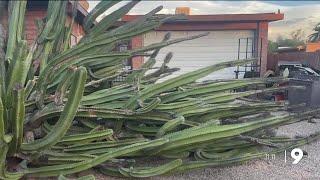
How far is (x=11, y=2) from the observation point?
18.3 ft

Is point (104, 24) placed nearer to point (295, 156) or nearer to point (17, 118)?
point (17, 118)

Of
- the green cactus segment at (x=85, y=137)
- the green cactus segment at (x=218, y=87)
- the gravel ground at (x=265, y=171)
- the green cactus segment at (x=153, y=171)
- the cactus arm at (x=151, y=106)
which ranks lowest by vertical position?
the gravel ground at (x=265, y=171)

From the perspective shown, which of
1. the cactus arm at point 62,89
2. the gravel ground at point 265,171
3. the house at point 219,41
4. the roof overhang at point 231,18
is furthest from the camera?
the house at point 219,41

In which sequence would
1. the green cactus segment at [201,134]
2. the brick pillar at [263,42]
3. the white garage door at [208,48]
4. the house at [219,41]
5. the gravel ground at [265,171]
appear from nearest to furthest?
1. the green cactus segment at [201,134]
2. the gravel ground at [265,171]
3. the house at [219,41]
4. the brick pillar at [263,42]
5. the white garage door at [208,48]

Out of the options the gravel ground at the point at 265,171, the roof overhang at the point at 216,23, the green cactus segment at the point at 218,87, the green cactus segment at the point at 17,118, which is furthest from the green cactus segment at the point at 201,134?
the roof overhang at the point at 216,23

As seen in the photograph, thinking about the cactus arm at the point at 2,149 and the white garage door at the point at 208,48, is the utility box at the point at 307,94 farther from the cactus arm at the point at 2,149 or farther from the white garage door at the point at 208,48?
the white garage door at the point at 208,48

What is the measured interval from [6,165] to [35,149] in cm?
34

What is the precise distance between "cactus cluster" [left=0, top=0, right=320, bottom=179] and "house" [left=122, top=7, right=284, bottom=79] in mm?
14505

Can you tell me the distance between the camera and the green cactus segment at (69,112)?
4020mm

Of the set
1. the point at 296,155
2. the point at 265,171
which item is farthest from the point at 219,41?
the point at 265,171

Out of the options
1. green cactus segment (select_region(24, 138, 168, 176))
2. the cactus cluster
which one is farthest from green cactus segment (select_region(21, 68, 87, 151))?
green cactus segment (select_region(24, 138, 168, 176))

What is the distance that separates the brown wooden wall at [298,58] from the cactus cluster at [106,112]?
16770 millimetres

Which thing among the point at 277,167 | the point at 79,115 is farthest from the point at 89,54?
the point at 277,167

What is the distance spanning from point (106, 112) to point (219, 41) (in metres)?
17.1
